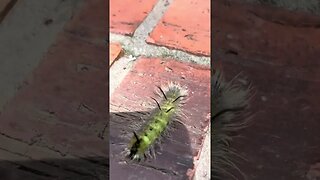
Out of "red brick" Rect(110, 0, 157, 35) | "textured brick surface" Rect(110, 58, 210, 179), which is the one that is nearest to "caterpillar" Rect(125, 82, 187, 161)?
"textured brick surface" Rect(110, 58, 210, 179)

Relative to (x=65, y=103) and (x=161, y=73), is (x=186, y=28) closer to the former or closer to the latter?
(x=161, y=73)

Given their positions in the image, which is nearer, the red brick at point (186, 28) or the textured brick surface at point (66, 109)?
the textured brick surface at point (66, 109)

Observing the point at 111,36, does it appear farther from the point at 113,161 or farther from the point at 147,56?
the point at 113,161

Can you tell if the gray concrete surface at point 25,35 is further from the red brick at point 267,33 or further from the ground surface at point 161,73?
the red brick at point 267,33

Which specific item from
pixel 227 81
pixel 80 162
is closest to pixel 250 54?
pixel 227 81

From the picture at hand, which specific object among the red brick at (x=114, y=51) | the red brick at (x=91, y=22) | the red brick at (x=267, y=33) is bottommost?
the red brick at (x=114, y=51)

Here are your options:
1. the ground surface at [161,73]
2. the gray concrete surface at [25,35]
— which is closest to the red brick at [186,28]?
the ground surface at [161,73]
